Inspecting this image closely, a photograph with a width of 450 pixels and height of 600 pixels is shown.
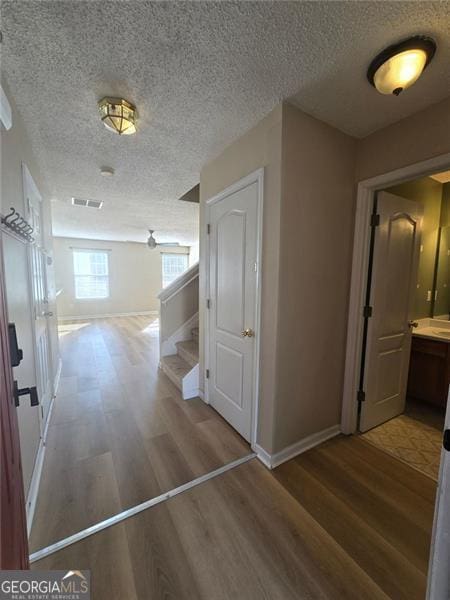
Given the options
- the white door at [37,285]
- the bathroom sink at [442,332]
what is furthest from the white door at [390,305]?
the white door at [37,285]

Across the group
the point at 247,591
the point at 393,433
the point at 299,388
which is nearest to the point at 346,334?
the point at 299,388

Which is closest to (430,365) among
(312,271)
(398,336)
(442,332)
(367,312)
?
(442,332)

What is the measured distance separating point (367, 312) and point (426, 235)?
1.41 metres

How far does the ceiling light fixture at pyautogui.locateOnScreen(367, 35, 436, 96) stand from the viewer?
111 centimetres

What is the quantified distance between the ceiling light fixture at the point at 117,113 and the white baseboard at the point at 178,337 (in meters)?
2.67

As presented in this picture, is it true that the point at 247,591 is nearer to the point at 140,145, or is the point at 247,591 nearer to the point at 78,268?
the point at 140,145

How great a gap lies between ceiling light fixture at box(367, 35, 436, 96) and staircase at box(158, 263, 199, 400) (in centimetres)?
285

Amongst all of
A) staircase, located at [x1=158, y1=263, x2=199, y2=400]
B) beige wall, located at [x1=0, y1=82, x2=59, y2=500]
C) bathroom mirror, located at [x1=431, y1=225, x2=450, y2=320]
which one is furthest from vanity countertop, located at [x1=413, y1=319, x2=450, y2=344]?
beige wall, located at [x1=0, y1=82, x2=59, y2=500]

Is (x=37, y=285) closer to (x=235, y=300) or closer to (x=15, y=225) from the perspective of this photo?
(x=15, y=225)

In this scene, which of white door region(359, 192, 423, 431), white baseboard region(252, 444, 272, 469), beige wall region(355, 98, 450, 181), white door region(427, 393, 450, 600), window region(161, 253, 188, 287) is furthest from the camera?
window region(161, 253, 188, 287)

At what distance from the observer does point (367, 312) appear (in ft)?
6.56

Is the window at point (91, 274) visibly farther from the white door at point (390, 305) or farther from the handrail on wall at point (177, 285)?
the white door at point (390, 305)

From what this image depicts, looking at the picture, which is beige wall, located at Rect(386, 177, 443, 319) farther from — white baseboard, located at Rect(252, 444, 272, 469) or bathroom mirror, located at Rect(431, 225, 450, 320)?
white baseboard, located at Rect(252, 444, 272, 469)

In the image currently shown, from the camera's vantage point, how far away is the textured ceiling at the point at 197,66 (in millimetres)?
992
